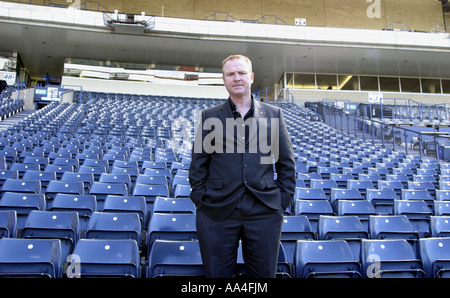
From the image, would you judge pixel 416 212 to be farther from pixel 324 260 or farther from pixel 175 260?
pixel 175 260

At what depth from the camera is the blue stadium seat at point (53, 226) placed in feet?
10.1

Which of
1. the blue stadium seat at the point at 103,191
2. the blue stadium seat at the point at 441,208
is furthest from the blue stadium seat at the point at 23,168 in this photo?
the blue stadium seat at the point at 441,208

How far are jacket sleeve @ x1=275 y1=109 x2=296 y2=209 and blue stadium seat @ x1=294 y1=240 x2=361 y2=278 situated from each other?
1.03 m

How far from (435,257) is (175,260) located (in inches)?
87.7

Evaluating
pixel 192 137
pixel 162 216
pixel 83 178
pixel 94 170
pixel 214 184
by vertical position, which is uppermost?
pixel 192 137

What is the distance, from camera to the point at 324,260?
9.44 ft

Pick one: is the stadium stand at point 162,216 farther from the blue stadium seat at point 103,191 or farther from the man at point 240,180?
the man at point 240,180

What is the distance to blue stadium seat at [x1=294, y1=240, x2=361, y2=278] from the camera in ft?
Answer: 9.01

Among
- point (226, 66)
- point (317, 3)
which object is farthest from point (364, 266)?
point (317, 3)

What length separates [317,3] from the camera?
21938 millimetres

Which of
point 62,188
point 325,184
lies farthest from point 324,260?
point 62,188

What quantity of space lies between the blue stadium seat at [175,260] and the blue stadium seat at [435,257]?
1935 mm

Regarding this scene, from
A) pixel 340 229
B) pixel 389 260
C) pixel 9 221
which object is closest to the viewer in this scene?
pixel 389 260
